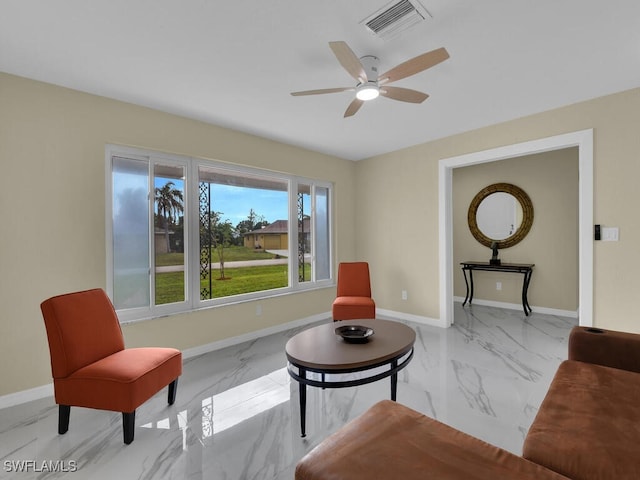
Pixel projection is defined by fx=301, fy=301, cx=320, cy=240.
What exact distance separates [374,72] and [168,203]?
7.70ft

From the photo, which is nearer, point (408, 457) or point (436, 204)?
point (408, 457)

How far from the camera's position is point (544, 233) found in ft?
15.2

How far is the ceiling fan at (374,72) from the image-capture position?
1.72 meters

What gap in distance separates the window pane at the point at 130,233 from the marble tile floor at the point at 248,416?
0.87m

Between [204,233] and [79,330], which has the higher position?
[204,233]

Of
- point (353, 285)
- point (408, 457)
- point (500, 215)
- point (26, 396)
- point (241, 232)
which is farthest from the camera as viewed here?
point (500, 215)

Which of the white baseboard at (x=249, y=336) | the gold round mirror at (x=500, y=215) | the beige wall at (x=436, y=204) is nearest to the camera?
the beige wall at (x=436, y=204)

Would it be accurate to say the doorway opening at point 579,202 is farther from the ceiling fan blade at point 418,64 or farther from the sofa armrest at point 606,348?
the ceiling fan blade at point 418,64

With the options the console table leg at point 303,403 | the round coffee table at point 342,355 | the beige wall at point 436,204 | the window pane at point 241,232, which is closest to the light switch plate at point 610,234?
the beige wall at point 436,204

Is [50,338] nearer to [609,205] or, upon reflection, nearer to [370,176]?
[370,176]

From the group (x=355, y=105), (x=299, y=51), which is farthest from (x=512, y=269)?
(x=299, y=51)

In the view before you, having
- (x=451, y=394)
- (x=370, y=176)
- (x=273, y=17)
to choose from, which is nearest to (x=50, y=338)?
(x=273, y=17)

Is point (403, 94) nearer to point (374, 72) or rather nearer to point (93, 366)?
point (374, 72)

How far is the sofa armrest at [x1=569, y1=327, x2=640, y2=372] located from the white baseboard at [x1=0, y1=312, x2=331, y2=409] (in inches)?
118
